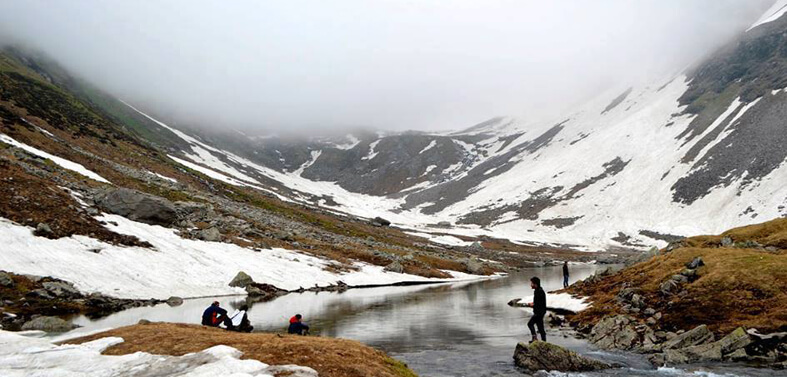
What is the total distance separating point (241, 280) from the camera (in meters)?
53.0

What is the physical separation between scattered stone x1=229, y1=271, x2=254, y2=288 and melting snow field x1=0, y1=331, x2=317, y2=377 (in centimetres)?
3529

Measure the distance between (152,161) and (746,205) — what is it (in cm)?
16306

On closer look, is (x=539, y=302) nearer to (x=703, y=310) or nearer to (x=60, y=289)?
(x=703, y=310)

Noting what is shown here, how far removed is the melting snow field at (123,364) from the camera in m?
13.4

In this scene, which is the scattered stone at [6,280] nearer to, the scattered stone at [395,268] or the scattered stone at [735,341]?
the scattered stone at [735,341]

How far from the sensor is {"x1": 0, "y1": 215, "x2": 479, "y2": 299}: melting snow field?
1535 inches

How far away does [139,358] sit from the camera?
15477mm

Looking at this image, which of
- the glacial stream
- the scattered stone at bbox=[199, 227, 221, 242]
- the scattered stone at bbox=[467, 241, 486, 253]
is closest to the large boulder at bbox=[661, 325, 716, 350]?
the glacial stream

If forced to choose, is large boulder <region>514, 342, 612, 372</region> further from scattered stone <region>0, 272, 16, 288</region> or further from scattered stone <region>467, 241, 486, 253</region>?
scattered stone <region>467, 241, 486, 253</region>


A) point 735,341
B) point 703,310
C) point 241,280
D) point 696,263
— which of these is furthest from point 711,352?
point 241,280

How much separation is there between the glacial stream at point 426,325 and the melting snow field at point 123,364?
8172 mm

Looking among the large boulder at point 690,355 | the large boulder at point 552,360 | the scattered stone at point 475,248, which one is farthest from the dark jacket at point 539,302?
the scattered stone at point 475,248

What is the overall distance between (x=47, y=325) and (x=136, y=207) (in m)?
34.8

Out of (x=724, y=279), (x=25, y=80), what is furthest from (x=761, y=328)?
(x=25, y=80)
